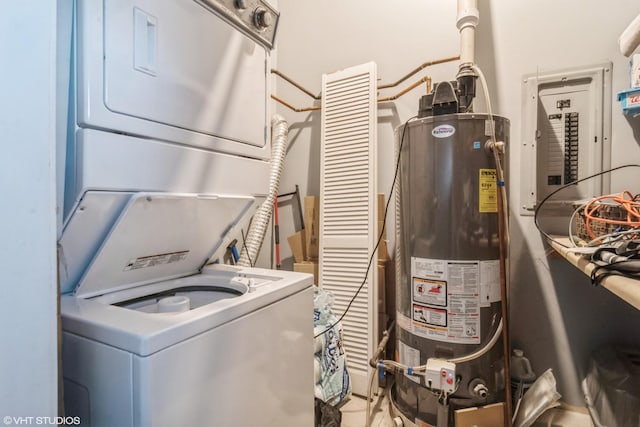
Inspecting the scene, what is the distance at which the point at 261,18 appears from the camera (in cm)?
118

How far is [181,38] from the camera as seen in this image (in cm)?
95

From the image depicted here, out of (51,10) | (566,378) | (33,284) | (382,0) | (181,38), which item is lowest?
(566,378)

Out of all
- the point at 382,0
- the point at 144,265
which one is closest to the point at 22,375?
the point at 144,265

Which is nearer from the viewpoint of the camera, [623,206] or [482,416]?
[623,206]

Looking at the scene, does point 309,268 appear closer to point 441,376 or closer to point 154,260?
Result: point 441,376

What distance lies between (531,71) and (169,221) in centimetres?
216

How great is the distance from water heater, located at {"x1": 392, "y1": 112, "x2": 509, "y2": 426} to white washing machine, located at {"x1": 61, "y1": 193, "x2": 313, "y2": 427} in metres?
0.66

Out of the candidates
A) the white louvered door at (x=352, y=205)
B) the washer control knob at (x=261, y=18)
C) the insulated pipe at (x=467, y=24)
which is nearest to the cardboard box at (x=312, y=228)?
the white louvered door at (x=352, y=205)

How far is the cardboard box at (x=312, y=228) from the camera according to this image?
8.22 ft

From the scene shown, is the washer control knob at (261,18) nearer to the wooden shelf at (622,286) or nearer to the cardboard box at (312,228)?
the wooden shelf at (622,286)

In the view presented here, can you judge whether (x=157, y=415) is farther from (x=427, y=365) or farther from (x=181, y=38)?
(x=427, y=365)

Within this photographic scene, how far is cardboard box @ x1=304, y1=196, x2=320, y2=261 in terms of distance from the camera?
2.51 m

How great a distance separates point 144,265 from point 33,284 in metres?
0.65

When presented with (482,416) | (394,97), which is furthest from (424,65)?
(482,416)
